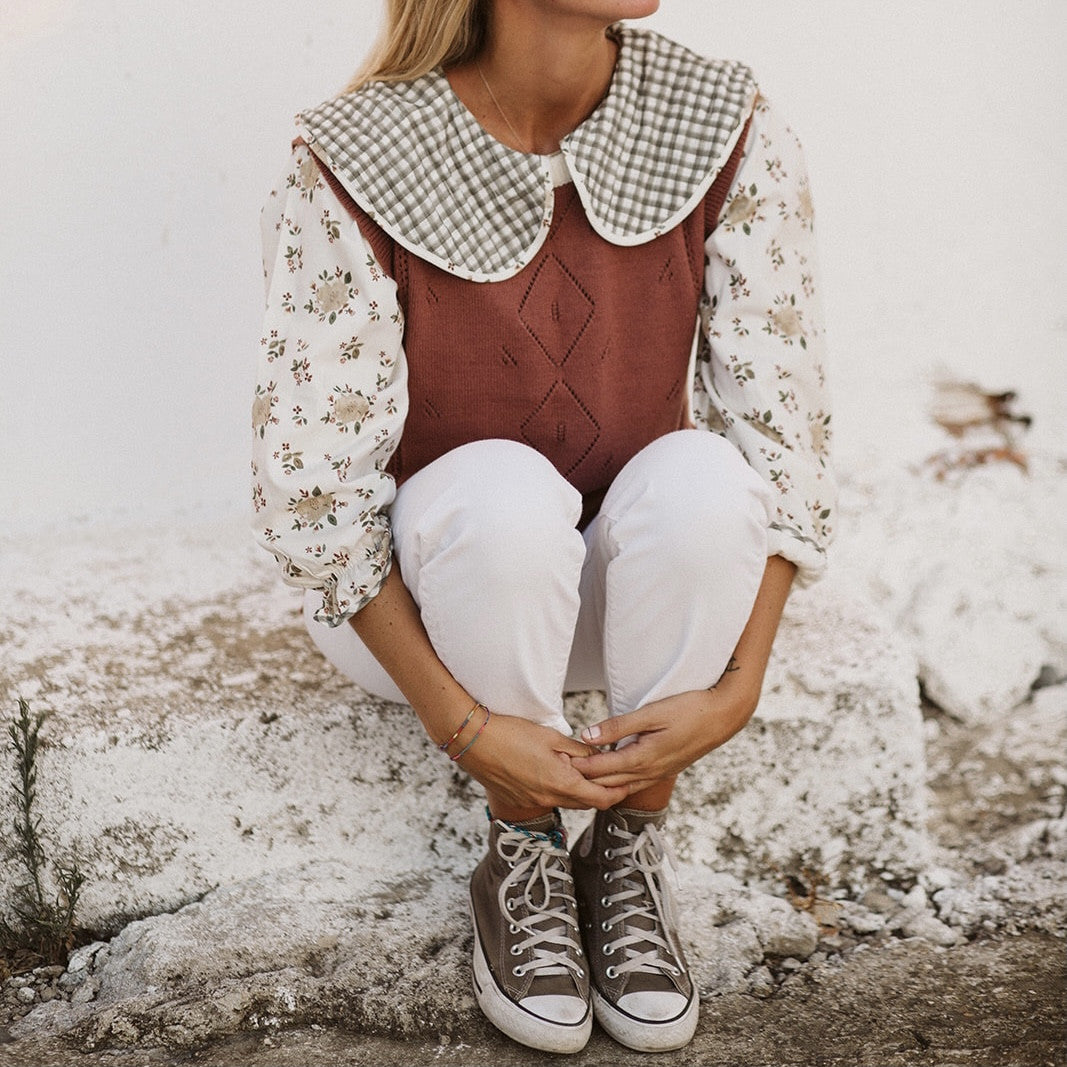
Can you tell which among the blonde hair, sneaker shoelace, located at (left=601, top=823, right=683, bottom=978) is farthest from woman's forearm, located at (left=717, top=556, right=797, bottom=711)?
the blonde hair

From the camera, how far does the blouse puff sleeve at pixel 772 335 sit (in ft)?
4.92

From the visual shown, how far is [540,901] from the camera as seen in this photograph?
142cm

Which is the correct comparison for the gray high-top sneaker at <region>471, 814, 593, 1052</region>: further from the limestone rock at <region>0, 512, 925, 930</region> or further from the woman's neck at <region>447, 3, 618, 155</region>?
the woman's neck at <region>447, 3, 618, 155</region>

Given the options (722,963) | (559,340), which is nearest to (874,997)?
(722,963)

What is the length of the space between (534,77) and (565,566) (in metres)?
0.59

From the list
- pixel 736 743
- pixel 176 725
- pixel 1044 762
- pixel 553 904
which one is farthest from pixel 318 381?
pixel 1044 762

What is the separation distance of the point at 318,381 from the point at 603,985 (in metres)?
0.73

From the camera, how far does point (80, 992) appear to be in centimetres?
149

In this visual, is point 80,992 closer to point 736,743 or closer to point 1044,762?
point 736,743

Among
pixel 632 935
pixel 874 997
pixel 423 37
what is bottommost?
pixel 874 997

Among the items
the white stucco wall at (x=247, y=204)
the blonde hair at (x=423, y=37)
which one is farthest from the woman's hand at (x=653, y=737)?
the white stucco wall at (x=247, y=204)

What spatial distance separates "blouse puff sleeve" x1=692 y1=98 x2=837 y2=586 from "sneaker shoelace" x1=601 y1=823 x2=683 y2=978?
0.37m

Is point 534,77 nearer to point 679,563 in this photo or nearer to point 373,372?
point 373,372

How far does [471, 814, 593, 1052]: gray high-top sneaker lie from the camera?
134cm
